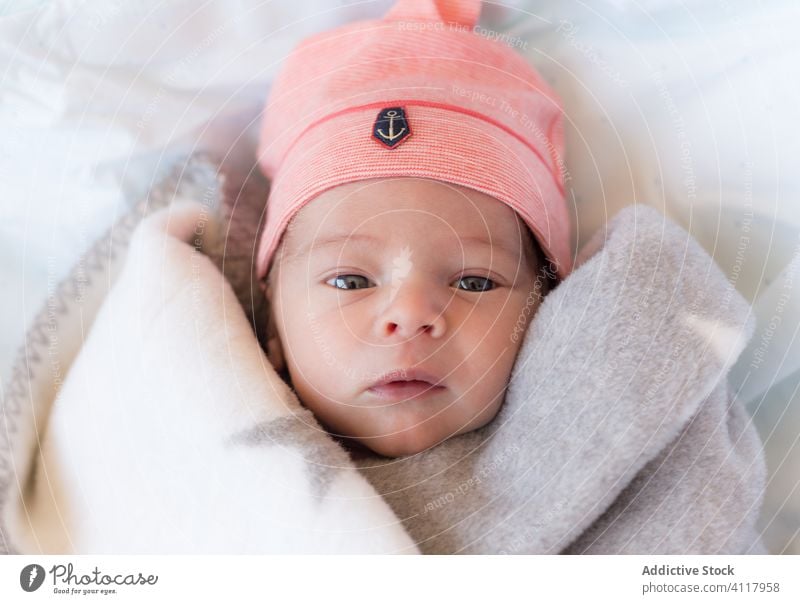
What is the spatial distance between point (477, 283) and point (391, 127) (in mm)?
125

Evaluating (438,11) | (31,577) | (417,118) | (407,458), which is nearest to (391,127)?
(417,118)

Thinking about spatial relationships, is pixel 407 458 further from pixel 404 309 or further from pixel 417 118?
pixel 417 118

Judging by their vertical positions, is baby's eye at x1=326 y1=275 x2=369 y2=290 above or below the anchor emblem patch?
below

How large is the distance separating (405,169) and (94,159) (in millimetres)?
252

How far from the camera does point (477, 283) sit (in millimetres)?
513

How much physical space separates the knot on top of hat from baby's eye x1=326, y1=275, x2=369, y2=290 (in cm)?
21

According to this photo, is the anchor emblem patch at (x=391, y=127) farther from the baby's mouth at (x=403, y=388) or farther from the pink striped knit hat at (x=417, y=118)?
the baby's mouth at (x=403, y=388)

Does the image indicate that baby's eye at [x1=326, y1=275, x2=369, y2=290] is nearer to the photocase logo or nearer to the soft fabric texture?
the soft fabric texture

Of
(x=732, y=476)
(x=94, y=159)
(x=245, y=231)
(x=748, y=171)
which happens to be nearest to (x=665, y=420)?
(x=732, y=476)

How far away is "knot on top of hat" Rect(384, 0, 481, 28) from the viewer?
0.57 m
